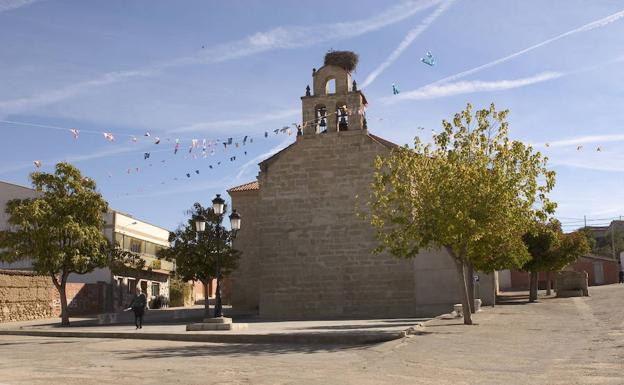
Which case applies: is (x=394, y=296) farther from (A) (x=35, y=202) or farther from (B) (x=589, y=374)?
(B) (x=589, y=374)

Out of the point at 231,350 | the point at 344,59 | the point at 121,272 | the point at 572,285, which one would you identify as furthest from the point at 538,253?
the point at 231,350

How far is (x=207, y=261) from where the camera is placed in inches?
1177

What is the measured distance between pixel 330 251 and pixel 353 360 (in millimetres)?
15906

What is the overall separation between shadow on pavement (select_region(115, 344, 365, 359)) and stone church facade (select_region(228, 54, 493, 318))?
1217cm

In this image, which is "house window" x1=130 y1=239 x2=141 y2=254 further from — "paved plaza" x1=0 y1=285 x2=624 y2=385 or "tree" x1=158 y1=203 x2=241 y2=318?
"paved plaza" x1=0 y1=285 x2=624 y2=385

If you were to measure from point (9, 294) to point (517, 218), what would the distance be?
74.6 ft

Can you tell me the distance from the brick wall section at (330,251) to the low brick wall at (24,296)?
11.6m

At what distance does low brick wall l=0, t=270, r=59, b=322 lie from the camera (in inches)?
1107

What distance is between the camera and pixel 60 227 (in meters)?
24.0

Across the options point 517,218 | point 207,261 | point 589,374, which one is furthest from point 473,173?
point 207,261

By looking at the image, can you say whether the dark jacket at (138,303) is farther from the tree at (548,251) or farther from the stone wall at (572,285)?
the stone wall at (572,285)

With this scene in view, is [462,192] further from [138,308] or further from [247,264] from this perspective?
[247,264]

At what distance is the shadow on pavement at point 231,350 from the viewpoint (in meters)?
13.0

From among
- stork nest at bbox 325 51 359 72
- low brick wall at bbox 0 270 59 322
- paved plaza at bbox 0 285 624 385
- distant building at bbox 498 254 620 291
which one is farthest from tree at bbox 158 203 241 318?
distant building at bbox 498 254 620 291
